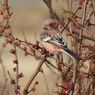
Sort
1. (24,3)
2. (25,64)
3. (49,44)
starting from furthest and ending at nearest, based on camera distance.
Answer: (24,3), (25,64), (49,44)

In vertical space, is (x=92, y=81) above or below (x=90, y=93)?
above

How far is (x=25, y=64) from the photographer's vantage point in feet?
46.3

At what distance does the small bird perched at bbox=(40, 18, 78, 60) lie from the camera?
526cm

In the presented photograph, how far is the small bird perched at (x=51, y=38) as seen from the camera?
5263 millimetres

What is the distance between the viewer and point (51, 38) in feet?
18.8

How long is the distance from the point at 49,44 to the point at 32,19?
17367mm

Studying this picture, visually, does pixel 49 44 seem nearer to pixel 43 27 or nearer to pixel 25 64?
pixel 43 27

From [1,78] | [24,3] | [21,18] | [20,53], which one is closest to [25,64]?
[20,53]

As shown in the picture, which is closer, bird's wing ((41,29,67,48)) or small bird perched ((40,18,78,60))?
small bird perched ((40,18,78,60))

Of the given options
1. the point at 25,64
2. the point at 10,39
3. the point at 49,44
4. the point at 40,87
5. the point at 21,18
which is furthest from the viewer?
the point at 21,18

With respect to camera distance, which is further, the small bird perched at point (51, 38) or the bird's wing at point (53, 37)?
the bird's wing at point (53, 37)

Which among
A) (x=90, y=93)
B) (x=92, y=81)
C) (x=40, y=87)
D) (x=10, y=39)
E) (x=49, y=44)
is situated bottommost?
(x=40, y=87)

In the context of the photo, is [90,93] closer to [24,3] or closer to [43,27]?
[43,27]

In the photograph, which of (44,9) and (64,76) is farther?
(44,9)
